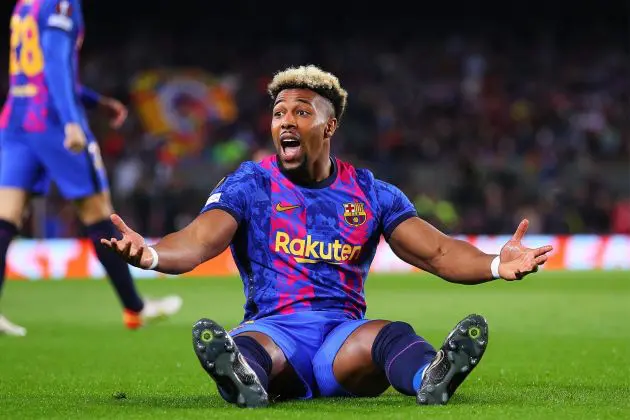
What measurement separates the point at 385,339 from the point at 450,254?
1.87ft

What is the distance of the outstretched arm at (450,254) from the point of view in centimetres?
491

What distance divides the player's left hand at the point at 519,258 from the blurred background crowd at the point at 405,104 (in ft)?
51.1

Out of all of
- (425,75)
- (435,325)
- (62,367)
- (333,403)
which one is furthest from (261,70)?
(333,403)

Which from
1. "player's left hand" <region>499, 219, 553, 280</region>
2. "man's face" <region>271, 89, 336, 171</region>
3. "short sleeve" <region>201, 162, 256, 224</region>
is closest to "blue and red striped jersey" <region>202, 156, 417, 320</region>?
"short sleeve" <region>201, 162, 256, 224</region>

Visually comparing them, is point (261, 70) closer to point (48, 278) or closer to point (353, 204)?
point (48, 278)

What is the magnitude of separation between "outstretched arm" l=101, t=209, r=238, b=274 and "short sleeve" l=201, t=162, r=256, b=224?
0.12 ft

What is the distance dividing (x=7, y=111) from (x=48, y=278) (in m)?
9.88

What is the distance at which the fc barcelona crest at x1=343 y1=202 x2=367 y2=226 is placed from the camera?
17.7 ft

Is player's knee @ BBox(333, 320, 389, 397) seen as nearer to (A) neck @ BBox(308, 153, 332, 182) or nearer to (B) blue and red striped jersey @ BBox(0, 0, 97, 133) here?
(A) neck @ BBox(308, 153, 332, 182)

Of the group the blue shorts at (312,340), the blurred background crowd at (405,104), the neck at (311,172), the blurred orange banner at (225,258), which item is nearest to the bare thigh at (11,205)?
the neck at (311,172)

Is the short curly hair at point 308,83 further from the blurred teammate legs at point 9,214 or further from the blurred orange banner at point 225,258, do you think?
the blurred orange banner at point 225,258

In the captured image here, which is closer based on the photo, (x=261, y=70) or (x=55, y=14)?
(x=55, y=14)

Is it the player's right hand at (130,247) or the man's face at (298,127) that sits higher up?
the man's face at (298,127)

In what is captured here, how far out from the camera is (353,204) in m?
5.44
